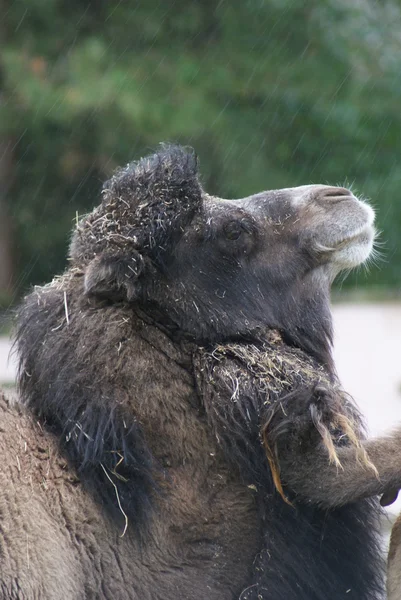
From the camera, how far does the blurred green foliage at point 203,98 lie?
13531 millimetres

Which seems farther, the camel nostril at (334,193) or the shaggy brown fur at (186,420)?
the camel nostril at (334,193)

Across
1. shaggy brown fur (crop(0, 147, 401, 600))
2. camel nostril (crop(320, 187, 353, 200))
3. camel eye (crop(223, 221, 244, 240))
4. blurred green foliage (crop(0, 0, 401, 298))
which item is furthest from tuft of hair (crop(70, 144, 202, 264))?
blurred green foliage (crop(0, 0, 401, 298))

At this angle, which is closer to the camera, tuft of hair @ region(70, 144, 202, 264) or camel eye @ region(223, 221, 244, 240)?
tuft of hair @ region(70, 144, 202, 264)

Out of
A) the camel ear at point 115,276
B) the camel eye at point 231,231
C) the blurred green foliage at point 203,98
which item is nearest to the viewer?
the camel ear at point 115,276

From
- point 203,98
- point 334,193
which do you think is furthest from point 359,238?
point 203,98

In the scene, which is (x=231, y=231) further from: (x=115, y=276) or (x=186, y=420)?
(x=186, y=420)

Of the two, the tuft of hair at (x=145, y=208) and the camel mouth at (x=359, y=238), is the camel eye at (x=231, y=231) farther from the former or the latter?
the camel mouth at (x=359, y=238)

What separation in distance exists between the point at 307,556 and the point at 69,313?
122 centimetres

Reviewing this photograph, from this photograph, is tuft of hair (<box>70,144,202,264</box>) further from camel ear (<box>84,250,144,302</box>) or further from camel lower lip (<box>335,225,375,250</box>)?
camel lower lip (<box>335,225,375,250</box>)

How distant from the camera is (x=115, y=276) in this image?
396 cm

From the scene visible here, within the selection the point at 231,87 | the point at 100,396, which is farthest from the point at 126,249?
the point at 231,87

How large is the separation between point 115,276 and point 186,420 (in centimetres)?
58

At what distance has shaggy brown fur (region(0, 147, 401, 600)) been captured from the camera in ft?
12.1

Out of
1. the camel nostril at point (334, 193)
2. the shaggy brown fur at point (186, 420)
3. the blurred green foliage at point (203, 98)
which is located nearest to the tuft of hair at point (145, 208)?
the shaggy brown fur at point (186, 420)
